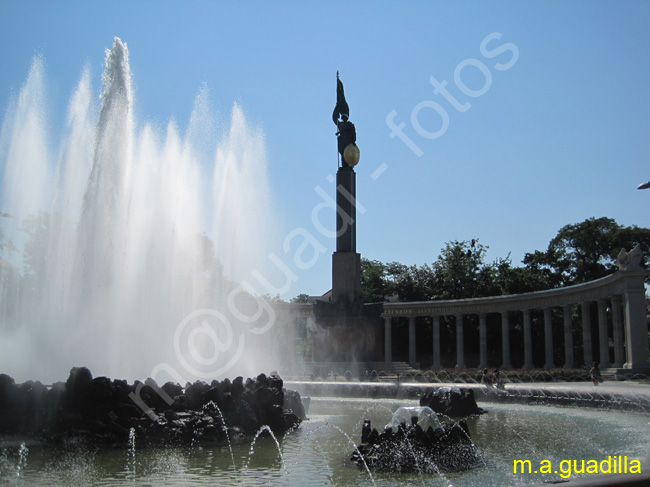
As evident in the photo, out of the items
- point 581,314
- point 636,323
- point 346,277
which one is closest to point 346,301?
point 346,277

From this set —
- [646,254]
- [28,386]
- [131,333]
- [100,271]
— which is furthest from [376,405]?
[646,254]

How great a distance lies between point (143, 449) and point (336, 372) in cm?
2758

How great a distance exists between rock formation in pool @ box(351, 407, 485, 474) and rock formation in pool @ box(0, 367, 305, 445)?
4.77m

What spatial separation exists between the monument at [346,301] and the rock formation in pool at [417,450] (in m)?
28.9

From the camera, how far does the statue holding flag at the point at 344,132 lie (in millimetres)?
47750

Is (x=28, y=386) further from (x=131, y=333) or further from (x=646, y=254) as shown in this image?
(x=646, y=254)

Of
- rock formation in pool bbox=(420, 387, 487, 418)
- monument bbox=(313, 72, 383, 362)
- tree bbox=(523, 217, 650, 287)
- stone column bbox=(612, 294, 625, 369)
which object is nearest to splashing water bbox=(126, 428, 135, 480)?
rock formation in pool bbox=(420, 387, 487, 418)

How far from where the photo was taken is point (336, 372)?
4294cm

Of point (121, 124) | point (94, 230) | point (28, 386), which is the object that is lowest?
point (28, 386)

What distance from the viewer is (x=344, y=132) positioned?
48.8 metres

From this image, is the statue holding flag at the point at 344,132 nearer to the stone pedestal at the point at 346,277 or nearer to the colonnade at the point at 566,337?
the stone pedestal at the point at 346,277

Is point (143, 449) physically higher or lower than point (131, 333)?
lower

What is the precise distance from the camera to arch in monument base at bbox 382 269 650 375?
41938mm

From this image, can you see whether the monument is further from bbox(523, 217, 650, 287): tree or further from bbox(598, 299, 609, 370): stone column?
bbox(523, 217, 650, 287): tree
